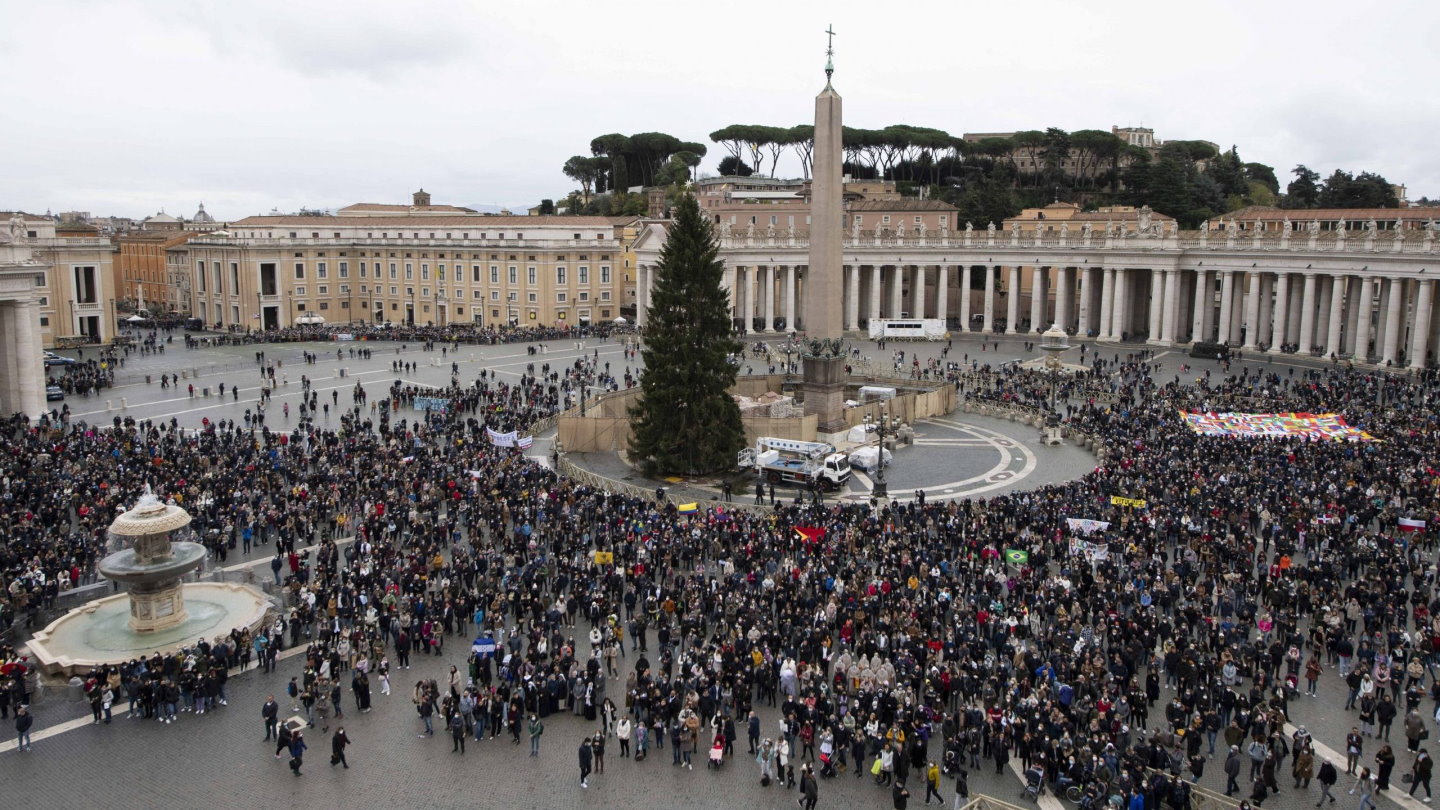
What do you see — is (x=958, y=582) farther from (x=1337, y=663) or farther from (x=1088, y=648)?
(x=1337, y=663)

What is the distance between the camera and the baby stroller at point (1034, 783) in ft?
49.8

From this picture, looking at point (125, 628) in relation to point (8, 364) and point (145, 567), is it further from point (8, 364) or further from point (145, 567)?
point (8, 364)

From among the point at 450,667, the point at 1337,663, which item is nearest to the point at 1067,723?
the point at 1337,663

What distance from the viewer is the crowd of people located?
1612 cm

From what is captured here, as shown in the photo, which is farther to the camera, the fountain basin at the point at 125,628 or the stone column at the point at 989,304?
the stone column at the point at 989,304

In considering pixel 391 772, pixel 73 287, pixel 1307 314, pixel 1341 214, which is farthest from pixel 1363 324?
pixel 73 287

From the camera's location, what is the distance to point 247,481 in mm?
30250

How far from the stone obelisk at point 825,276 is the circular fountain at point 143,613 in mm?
22682

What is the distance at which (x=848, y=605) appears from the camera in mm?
20406

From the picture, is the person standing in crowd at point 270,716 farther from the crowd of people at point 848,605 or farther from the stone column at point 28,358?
the stone column at point 28,358

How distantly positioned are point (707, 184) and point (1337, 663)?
98840 mm

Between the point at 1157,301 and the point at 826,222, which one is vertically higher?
the point at 826,222

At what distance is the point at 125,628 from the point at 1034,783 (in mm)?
17533

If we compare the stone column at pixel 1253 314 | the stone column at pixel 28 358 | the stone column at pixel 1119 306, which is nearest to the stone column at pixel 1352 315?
the stone column at pixel 1253 314
